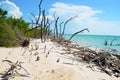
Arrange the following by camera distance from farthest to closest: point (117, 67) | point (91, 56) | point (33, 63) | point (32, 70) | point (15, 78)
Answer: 1. point (91, 56)
2. point (117, 67)
3. point (33, 63)
4. point (32, 70)
5. point (15, 78)

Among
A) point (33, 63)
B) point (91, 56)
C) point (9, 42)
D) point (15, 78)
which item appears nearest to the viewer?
point (15, 78)

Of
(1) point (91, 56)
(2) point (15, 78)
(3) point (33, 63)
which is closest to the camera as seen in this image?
(2) point (15, 78)

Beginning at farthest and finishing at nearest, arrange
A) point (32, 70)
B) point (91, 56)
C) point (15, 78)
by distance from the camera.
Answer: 1. point (91, 56)
2. point (32, 70)
3. point (15, 78)

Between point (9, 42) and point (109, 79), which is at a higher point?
point (9, 42)

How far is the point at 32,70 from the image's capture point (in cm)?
745

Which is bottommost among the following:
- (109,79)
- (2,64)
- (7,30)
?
(109,79)

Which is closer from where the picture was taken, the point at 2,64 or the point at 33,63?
the point at 2,64

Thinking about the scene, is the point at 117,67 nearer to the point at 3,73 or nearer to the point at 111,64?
the point at 111,64

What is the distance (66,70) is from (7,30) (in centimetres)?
667

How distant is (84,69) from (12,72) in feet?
9.67

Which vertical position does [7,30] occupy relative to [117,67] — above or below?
above

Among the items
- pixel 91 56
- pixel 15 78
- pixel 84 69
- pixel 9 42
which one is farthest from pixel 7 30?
pixel 15 78

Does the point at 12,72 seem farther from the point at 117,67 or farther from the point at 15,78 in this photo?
the point at 117,67

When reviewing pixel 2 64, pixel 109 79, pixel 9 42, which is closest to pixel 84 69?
pixel 109 79
